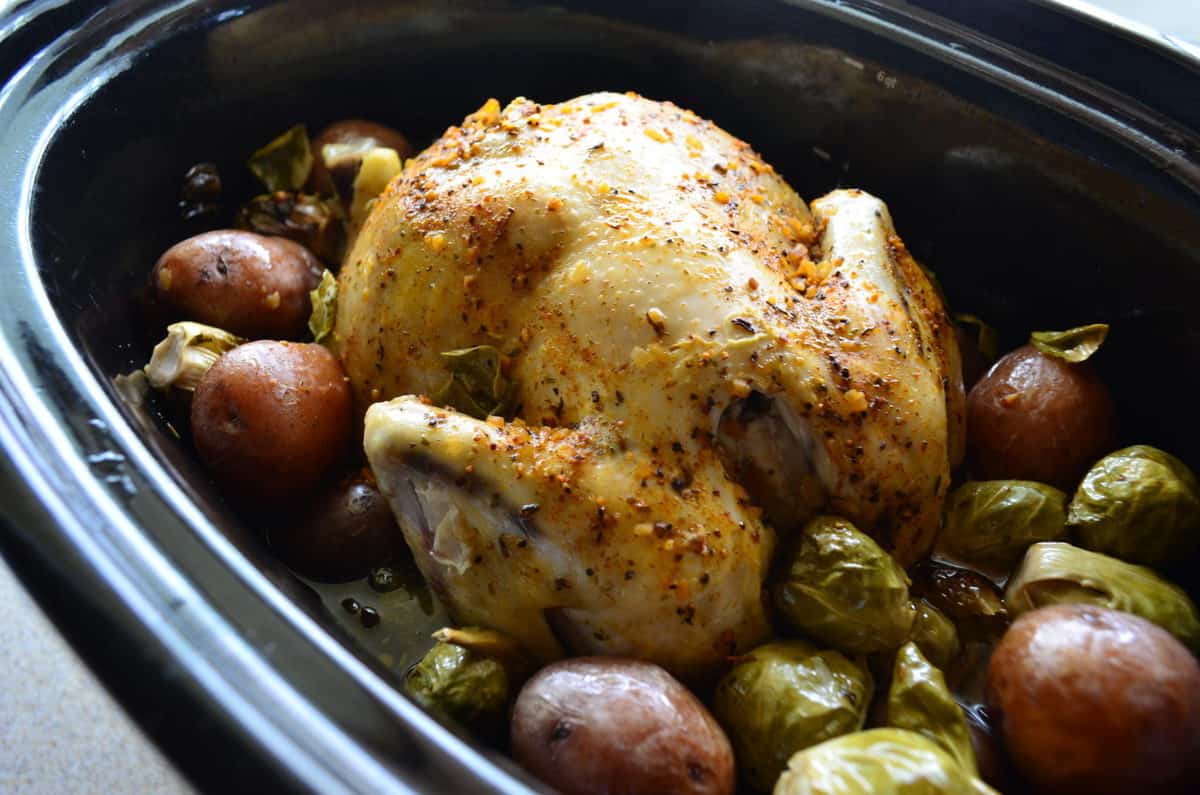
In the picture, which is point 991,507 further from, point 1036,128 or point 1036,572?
point 1036,128

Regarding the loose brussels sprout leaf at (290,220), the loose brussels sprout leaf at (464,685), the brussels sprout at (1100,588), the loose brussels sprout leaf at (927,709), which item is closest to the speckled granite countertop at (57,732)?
the loose brussels sprout leaf at (464,685)

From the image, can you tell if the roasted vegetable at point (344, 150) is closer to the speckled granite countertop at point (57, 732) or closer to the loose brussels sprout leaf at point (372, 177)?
the loose brussels sprout leaf at point (372, 177)

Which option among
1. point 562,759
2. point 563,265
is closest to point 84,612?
point 562,759

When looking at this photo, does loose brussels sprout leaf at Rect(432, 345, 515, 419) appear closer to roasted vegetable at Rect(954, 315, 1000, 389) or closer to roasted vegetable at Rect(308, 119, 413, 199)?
roasted vegetable at Rect(308, 119, 413, 199)

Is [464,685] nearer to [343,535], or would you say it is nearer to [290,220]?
[343,535]

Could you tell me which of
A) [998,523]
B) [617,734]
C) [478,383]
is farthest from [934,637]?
[478,383]

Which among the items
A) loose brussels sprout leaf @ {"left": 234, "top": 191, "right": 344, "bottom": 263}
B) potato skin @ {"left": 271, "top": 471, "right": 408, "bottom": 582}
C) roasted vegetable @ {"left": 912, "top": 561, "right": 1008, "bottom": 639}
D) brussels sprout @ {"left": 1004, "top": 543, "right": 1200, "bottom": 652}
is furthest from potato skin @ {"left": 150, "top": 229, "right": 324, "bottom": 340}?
brussels sprout @ {"left": 1004, "top": 543, "right": 1200, "bottom": 652}

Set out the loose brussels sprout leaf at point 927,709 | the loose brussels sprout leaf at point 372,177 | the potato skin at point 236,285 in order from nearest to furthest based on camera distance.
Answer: the loose brussels sprout leaf at point 927,709
the potato skin at point 236,285
the loose brussels sprout leaf at point 372,177
